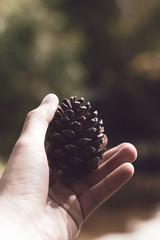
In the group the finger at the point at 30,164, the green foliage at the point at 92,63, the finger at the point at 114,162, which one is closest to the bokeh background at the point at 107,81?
the green foliage at the point at 92,63

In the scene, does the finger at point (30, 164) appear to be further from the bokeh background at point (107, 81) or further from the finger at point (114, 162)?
the bokeh background at point (107, 81)

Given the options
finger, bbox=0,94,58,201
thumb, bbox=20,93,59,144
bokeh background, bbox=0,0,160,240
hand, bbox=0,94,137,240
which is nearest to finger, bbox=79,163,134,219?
hand, bbox=0,94,137,240

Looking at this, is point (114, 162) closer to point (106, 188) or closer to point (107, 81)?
point (106, 188)

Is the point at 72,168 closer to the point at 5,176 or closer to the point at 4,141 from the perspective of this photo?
the point at 5,176

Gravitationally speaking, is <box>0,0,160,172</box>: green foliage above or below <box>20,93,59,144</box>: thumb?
above

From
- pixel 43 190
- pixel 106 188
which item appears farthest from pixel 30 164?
pixel 106 188

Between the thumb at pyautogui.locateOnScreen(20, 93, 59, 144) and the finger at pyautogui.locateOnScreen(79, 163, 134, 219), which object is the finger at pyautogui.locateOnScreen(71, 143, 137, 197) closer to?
the finger at pyautogui.locateOnScreen(79, 163, 134, 219)
